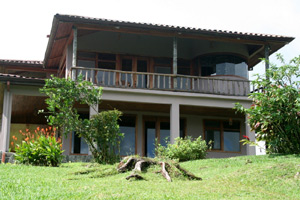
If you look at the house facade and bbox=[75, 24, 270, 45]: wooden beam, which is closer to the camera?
the house facade

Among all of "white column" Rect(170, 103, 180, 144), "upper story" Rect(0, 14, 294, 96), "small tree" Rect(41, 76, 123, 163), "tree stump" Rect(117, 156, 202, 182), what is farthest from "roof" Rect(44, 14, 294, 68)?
"tree stump" Rect(117, 156, 202, 182)

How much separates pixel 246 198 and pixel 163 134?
11325mm

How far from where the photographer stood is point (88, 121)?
520 inches

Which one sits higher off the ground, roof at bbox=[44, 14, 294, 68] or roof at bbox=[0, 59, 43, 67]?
roof at bbox=[44, 14, 294, 68]

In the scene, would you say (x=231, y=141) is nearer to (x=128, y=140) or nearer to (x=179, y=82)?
(x=179, y=82)

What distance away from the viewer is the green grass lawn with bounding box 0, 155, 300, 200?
736 centimetres

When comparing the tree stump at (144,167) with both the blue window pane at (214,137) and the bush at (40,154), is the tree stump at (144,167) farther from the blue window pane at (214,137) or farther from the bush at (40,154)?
the blue window pane at (214,137)

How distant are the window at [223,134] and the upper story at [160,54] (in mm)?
2067

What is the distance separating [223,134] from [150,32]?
5.81 meters

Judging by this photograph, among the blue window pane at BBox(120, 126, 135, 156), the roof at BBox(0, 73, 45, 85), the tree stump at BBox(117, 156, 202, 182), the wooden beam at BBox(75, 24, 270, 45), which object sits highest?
the wooden beam at BBox(75, 24, 270, 45)

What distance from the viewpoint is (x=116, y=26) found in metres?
16.4

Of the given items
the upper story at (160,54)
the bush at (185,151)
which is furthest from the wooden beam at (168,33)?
the bush at (185,151)

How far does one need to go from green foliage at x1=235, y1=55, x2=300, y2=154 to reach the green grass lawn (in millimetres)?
1320

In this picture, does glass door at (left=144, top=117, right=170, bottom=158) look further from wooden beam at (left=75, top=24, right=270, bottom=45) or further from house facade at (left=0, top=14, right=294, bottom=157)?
wooden beam at (left=75, top=24, right=270, bottom=45)
